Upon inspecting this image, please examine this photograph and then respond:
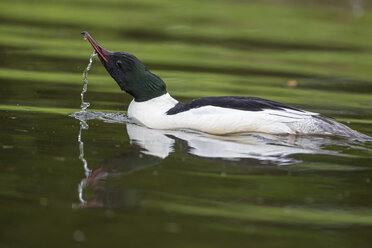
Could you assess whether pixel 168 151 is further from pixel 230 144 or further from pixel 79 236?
pixel 79 236

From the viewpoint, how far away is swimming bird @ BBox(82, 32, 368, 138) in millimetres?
7422

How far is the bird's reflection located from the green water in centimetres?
1

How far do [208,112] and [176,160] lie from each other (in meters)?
1.12

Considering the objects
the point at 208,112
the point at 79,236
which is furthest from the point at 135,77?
the point at 79,236

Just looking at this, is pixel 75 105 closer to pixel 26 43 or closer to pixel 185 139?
pixel 185 139

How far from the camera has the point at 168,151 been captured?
22.2 ft

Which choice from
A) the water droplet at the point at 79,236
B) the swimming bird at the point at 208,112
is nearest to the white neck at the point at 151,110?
the swimming bird at the point at 208,112

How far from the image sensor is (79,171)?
19.5ft

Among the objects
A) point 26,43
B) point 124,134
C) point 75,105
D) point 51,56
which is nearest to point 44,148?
point 124,134

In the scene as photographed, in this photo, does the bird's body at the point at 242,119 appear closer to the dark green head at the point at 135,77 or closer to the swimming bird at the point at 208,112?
the swimming bird at the point at 208,112

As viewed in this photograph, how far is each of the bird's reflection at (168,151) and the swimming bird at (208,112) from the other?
0.09 m

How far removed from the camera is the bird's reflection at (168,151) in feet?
17.8

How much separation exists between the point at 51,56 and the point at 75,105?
3.67 metres

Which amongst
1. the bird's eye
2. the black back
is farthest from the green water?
the bird's eye
